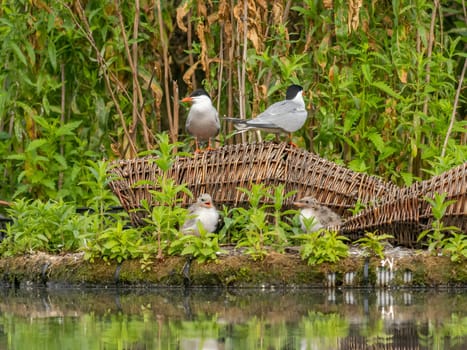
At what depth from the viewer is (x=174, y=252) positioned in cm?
1024

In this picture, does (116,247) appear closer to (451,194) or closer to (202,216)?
(202,216)

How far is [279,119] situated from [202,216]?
1.52m

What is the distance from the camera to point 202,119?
1214 cm

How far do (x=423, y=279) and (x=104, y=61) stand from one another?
4.90 m

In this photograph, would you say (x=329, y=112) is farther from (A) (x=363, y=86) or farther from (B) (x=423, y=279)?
(B) (x=423, y=279)

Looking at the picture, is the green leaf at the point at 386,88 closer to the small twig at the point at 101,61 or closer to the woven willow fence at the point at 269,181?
the woven willow fence at the point at 269,181

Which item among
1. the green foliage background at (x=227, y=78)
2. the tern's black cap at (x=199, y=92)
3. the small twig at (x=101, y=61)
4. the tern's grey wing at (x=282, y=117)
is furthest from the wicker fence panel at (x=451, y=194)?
the small twig at (x=101, y=61)

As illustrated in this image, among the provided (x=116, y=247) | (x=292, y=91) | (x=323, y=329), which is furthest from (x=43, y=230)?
(x=323, y=329)

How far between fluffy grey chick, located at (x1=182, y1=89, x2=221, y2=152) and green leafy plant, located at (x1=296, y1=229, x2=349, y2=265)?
251cm

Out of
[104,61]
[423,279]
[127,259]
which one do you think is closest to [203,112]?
[104,61]

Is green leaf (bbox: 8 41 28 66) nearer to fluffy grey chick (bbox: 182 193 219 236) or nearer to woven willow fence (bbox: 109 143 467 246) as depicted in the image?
woven willow fence (bbox: 109 143 467 246)

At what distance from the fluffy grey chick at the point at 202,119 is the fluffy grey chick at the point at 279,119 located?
1.97 feet

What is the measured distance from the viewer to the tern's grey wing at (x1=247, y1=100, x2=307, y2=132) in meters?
11.4

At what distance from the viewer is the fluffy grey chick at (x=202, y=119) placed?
→ 1210 centimetres
